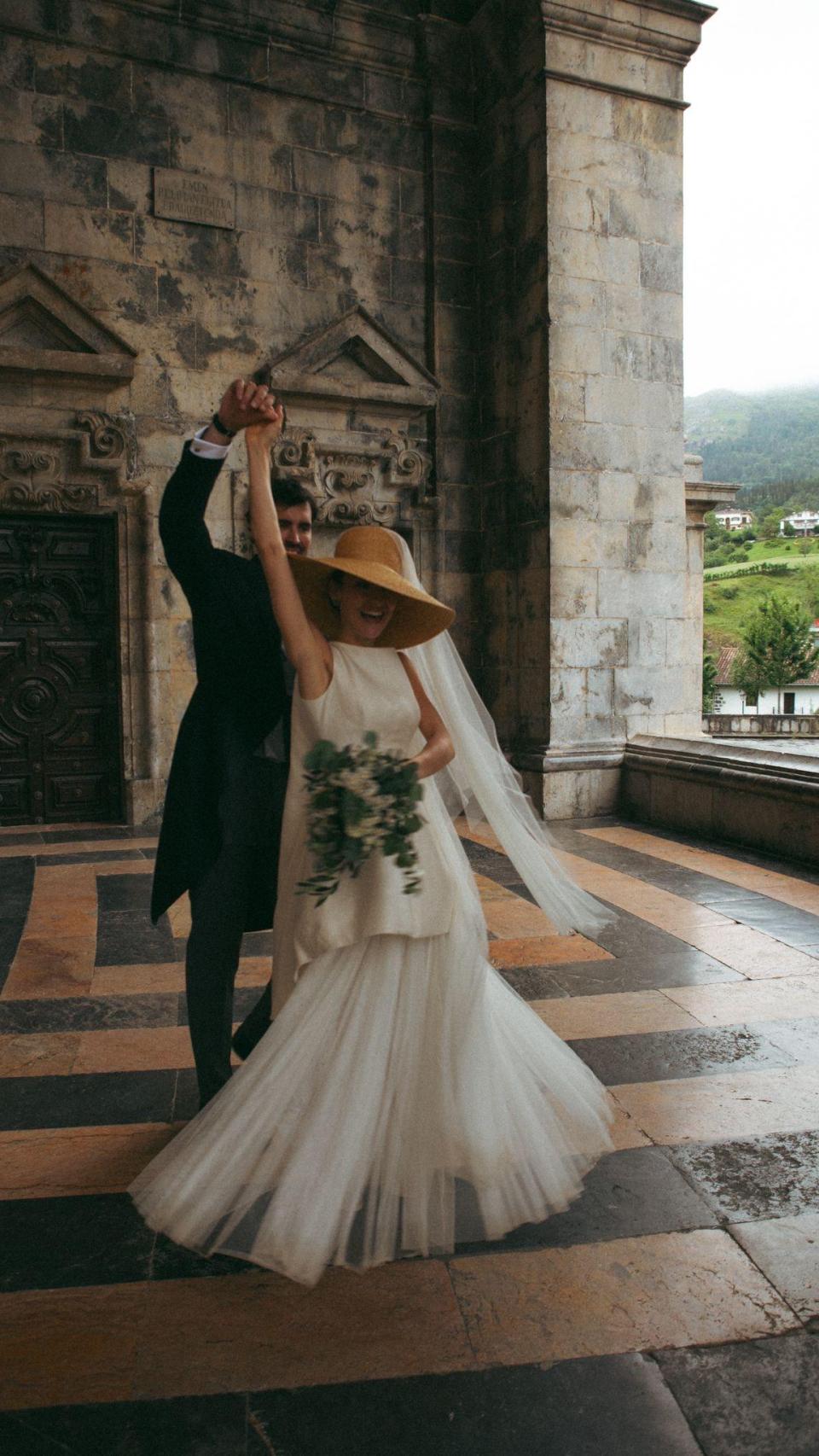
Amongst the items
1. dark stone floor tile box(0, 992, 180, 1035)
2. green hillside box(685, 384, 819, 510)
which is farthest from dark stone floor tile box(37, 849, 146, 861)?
green hillside box(685, 384, 819, 510)

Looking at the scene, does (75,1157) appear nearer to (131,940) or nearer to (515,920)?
(131,940)

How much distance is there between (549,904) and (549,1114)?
0.59 metres

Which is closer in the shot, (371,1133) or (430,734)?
(371,1133)

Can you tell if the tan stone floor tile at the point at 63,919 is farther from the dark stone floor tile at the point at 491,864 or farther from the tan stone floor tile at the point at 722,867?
the tan stone floor tile at the point at 722,867

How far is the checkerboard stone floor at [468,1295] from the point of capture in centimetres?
162

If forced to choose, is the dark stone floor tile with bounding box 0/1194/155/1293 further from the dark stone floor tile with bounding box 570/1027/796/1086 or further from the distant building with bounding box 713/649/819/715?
the distant building with bounding box 713/649/819/715

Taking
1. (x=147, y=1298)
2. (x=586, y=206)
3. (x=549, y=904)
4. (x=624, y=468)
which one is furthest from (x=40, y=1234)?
(x=586, y=206)

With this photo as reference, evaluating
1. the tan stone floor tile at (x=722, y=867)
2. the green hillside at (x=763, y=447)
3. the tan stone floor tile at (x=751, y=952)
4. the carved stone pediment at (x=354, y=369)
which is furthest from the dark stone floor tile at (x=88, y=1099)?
the green hillside at (x=763, y=447)

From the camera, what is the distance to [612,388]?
788 cm

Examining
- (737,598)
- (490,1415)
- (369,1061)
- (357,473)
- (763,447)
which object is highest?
(763,447)

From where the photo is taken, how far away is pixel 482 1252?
2098mm

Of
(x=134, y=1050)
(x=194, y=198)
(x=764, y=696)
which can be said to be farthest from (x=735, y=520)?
(x=134, y=1050)

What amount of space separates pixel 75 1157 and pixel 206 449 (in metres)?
1.73

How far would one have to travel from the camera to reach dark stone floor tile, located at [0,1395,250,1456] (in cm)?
156
